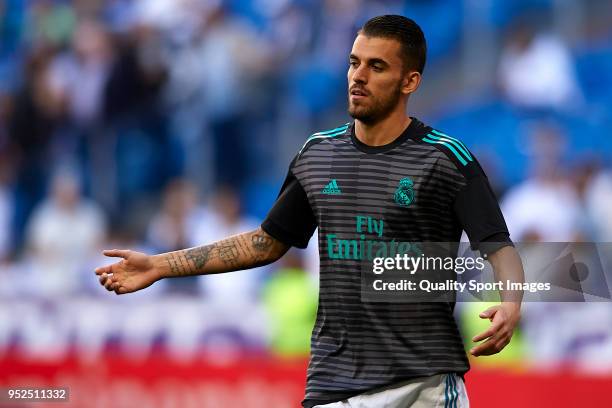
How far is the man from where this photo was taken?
4.35 meters

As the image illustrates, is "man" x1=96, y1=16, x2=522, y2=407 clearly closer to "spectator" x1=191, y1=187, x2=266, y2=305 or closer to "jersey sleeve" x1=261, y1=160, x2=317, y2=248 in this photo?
"jersey sleeve" x1=261, y1=160, x2=317, y2=248

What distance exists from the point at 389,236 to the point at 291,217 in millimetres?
462

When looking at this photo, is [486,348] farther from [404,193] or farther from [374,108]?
[374,108]

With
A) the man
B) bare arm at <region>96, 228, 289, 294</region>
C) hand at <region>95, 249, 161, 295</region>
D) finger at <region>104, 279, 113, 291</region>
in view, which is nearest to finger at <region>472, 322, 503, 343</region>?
the man

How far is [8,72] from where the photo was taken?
467 inches

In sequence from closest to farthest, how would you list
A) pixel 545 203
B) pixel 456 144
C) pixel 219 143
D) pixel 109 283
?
pixel 456 144 < pixel 109 283 < pixel 545 203 < pixel 219 143

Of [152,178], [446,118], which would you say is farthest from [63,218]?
[446,118]

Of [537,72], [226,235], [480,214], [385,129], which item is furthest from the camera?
[226,235]

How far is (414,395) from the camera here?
4.38m

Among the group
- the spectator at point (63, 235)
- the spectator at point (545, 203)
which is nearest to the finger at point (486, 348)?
the spectator at point (545, 203)

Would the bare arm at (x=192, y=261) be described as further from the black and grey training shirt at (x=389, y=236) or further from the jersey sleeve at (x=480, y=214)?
the jersey sleeve at (x=480, y=214)

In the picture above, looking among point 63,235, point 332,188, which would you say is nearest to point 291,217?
point 332,188

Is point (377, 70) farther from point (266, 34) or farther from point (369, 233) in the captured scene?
point (266, 34)

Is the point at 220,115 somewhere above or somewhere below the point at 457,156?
above
